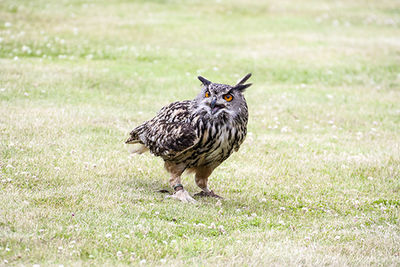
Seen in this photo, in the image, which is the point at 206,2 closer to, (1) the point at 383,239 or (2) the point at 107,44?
(2) the point at 107,44

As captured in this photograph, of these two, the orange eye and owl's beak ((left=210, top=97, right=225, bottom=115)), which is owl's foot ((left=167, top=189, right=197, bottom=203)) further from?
the orange eye

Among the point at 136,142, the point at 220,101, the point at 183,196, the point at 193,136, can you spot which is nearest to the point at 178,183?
the point at 183,196

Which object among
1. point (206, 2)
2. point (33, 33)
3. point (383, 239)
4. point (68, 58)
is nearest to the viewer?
point (383, 239)

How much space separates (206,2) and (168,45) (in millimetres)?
7696

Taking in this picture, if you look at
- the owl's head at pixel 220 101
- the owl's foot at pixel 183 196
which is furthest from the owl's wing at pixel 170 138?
the owl's foot at pixel 183 196

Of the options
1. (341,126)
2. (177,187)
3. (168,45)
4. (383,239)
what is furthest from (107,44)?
(383,239)

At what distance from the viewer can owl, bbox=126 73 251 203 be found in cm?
721

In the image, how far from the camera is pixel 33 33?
18500 mm

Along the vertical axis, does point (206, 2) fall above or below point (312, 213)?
above

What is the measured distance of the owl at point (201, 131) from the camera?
23.6 ft

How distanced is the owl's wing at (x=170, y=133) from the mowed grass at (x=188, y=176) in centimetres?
65

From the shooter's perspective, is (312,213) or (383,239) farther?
(312,213)

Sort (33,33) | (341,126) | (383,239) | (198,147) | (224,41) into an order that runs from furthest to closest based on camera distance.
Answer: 1. (224,41)
2. (33,33)
3. (341,126)
4. (198,147)
5. (383,239)

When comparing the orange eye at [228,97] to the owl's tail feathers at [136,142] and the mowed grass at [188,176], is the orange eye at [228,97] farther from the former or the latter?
the owl's tail feathers at [136,142]
